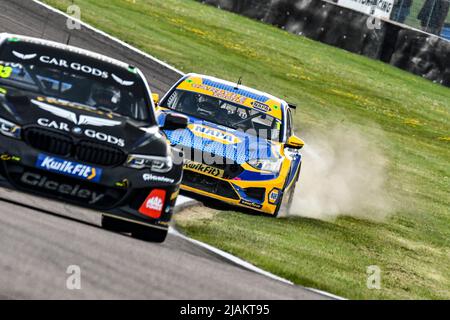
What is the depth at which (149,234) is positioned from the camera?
30.6 feet

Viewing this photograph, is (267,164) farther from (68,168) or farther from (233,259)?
(68,168)

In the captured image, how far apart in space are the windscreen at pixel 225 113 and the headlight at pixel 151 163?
4433mm

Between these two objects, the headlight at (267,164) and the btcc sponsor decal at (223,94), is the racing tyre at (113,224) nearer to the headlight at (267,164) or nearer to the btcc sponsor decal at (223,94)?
the headlight at (267,164)

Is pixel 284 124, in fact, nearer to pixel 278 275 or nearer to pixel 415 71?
pixel 278 275

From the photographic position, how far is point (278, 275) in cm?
976

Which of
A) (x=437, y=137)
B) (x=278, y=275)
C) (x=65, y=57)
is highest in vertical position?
(x=65, y=57)

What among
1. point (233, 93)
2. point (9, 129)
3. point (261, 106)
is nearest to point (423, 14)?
point (261, 106)

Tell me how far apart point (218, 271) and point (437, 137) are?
19.0 metres

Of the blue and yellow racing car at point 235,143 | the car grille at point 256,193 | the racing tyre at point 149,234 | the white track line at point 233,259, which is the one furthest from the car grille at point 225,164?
the racing tyre at point 149,234

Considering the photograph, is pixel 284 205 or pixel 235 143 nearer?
pixel 235 143

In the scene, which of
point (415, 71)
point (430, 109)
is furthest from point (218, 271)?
point (415, 71)

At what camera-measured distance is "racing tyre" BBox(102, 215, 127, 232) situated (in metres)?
9.31

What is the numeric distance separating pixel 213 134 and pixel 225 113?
914 mm

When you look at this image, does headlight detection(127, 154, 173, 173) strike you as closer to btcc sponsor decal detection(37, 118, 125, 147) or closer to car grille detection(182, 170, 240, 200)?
btcc sponsor decal detection(37, 118, 125, 147)
